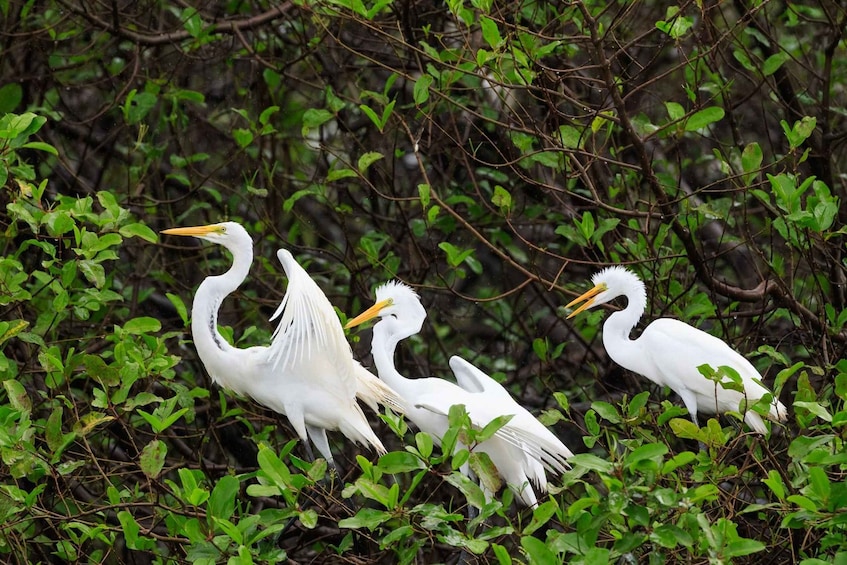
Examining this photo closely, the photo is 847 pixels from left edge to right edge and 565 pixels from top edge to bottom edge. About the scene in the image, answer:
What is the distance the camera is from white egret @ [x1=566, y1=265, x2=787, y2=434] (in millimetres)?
3408

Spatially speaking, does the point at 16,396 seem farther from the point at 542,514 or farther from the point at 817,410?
the point at 817,410

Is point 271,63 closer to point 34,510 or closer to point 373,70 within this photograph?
A: point 373,70

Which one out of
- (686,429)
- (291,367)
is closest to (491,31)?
(291,367)

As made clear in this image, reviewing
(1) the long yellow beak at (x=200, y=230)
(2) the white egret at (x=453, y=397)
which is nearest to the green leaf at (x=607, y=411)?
(2) the white egret at (x=453, y=397)

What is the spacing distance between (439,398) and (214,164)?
231 centimetres

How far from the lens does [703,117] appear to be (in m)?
3.38

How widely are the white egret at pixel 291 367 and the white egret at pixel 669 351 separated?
2.24 ft

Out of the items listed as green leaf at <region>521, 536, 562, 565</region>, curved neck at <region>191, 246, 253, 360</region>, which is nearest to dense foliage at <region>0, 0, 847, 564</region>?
green leaf at <region>521, 536, 562, 565</region>

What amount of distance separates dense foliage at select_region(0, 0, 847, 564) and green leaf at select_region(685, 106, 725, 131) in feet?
0.03

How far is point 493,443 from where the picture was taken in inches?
135

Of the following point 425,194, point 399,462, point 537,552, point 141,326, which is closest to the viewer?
point 537,552

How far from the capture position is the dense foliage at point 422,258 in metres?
2.55

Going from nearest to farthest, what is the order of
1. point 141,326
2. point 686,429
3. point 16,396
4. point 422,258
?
point 686,429 → point 16,396 → point 141,326 → point 422,258

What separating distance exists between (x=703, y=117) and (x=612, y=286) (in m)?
0.54
